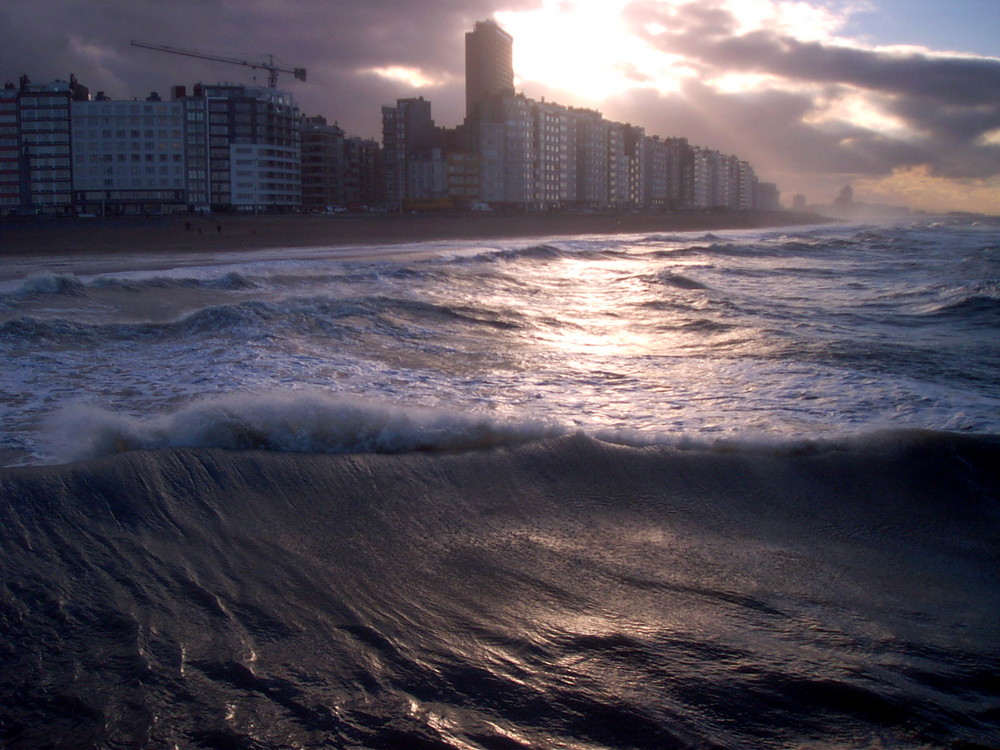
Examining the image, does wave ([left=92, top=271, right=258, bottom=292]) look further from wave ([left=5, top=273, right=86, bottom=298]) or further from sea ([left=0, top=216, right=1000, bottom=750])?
sea ([left=0, top=216, right=1000, bottom=750])

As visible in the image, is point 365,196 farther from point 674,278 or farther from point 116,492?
point 116,492

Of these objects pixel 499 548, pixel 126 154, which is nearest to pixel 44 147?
pixel 126 154

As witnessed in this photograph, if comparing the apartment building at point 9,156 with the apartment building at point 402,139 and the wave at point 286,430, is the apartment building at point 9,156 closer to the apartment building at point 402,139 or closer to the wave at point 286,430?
the apartment building at point 402,139

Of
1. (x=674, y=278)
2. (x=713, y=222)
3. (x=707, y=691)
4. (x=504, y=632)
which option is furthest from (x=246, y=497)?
(x=713, y=222)

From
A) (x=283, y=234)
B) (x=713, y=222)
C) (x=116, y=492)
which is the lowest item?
(x=116, y=492)

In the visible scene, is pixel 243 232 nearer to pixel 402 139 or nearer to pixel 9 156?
pixel 9 156

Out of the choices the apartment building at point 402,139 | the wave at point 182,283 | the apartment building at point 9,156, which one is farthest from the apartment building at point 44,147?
the wave at point 182,283
